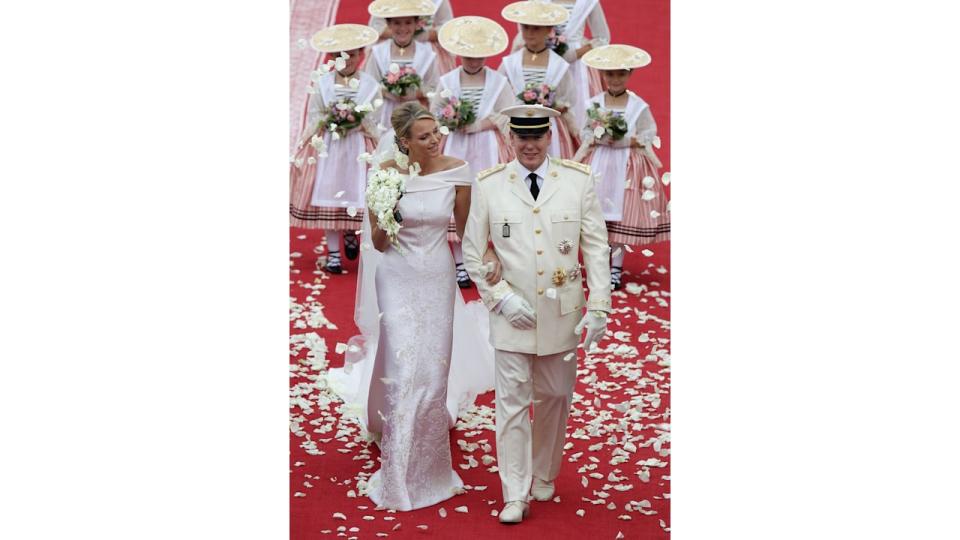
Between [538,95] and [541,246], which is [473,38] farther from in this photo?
[541,246]

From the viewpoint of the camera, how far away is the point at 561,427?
6711mm

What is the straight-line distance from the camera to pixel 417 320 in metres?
6.77

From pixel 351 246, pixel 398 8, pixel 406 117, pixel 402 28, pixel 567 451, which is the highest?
pixel 398 8

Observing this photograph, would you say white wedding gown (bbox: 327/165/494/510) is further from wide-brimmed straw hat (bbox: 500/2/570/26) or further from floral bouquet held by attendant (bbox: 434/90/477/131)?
wide-brimmed straw hat (bbox: 500/2/570/26)

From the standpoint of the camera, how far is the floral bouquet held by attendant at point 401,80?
995 centimetres

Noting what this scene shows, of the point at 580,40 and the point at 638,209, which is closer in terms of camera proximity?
the point at 638,209

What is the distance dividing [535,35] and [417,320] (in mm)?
3845

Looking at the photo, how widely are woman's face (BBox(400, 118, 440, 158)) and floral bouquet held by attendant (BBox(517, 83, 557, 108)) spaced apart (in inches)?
127

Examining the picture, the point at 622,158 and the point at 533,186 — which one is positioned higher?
the point at 622,158

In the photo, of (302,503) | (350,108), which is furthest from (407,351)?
(350,108)

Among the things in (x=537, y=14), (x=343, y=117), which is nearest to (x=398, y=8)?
(x=343, y=117)

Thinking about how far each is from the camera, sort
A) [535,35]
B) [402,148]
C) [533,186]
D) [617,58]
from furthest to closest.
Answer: [535,35] < [617,58] < [402,148] < [533,186]

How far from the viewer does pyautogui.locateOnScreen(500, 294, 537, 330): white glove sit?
6.34 m

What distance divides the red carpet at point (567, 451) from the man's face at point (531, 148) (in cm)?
180
